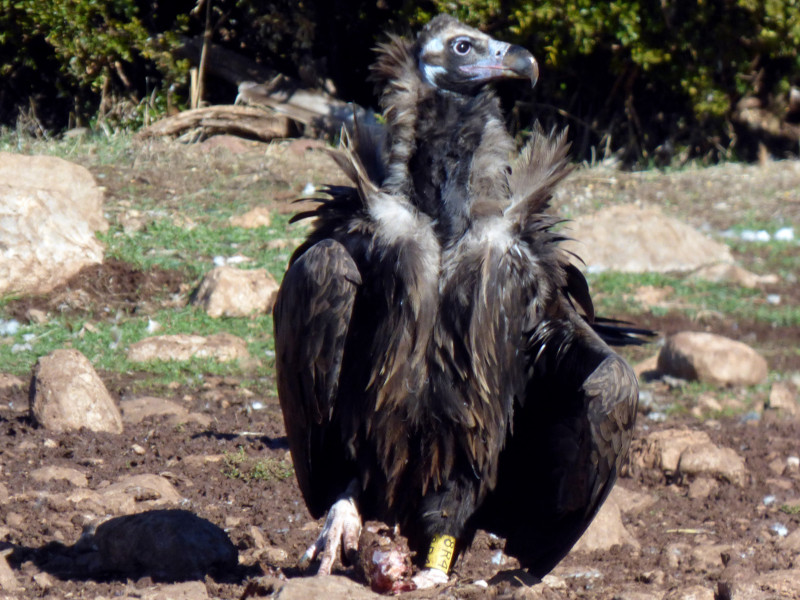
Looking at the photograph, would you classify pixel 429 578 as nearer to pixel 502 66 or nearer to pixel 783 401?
pixel 502 66

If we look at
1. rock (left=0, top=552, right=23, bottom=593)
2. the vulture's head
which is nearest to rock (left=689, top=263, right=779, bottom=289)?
the vulture's head

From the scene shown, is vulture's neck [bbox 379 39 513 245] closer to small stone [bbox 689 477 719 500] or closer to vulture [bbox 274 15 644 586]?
vulture [bbox 274 15 644 586]

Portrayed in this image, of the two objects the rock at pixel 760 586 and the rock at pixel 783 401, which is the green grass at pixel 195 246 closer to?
the rock at pixel 783 401

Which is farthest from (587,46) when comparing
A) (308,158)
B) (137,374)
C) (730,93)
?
(137,374)

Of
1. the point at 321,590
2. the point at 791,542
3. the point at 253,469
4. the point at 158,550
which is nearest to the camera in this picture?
the point at 321,590

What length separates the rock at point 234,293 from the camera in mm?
6797

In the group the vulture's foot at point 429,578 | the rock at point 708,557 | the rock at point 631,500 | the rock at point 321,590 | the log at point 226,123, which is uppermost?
the log at point 226,123

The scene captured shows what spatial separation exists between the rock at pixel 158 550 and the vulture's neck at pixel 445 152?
1364 mm

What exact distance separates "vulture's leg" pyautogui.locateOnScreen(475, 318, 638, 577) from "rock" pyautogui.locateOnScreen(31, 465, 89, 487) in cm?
170

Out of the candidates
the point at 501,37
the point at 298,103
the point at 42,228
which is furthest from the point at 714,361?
the point at 298,103

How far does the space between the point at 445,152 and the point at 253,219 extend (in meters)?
5.15

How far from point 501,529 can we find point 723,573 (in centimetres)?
82

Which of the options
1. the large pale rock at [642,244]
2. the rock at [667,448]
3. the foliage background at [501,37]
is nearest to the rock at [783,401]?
the rock at [667,448]

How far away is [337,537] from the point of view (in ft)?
11.1
